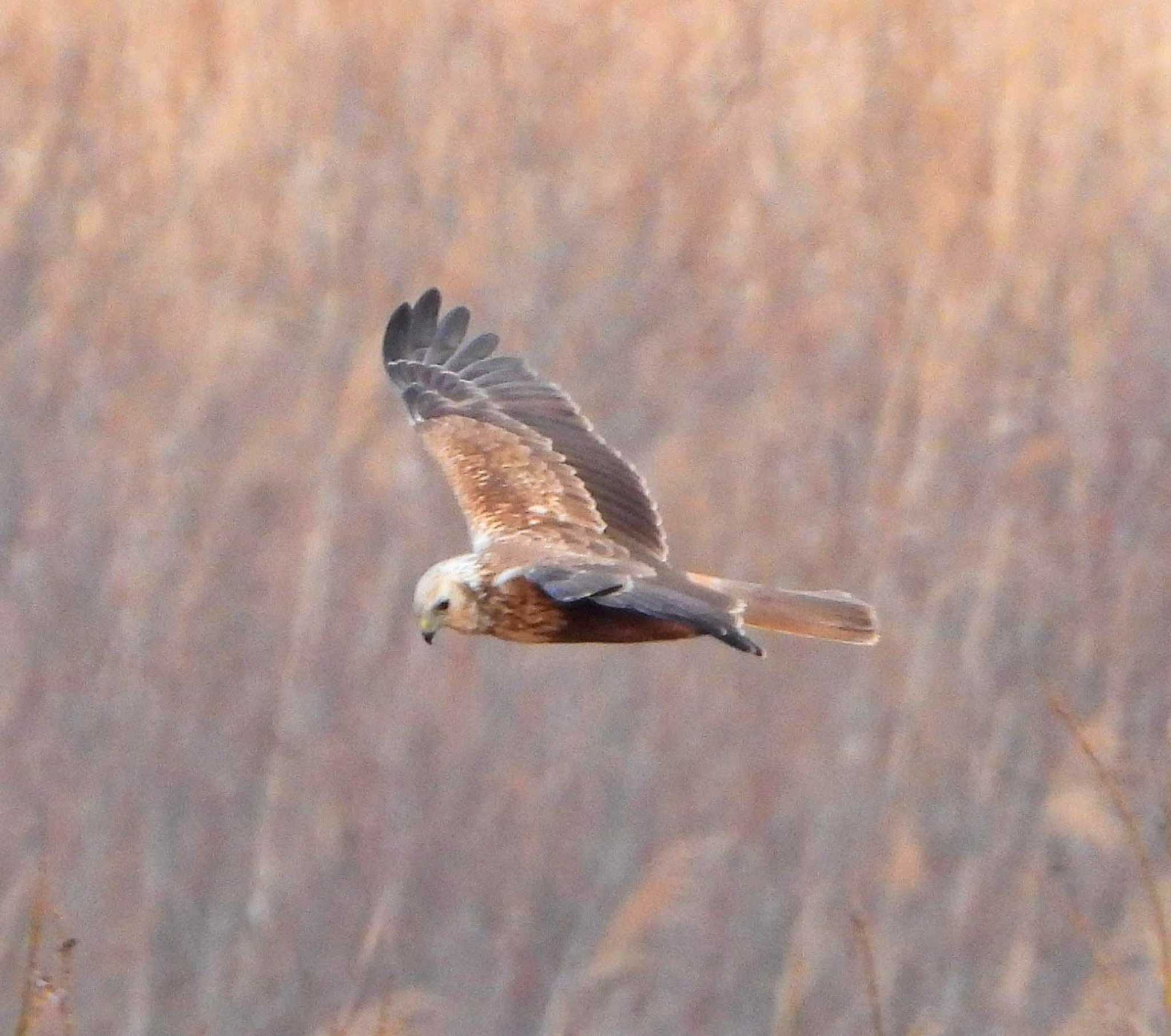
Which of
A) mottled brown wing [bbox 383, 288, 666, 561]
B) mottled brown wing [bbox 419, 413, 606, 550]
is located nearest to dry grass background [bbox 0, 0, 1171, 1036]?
mottled brown wing [bbox 383, 288, 666, 561]

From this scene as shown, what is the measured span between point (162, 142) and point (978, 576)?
2275 millimetres

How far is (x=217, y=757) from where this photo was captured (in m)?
5.04

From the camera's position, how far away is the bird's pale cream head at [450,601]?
116 inches

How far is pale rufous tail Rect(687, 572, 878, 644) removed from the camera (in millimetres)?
2992

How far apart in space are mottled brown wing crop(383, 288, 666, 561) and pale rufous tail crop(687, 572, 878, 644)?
8.0 inches

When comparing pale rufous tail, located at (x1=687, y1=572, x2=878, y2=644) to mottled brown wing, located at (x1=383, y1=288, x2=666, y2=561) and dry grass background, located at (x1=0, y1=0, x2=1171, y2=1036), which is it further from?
dry grass background, located at (x1=0, y1=0, x2=1171, y2=1036)

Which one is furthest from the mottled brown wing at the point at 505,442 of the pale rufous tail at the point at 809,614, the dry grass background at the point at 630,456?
the dry grass background at the point at 630,456

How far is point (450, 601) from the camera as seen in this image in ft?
9.65

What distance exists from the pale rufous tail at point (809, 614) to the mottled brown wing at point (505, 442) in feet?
0.66

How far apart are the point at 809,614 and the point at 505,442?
656 millimetres

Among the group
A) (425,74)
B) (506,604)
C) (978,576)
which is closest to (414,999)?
(506,604)

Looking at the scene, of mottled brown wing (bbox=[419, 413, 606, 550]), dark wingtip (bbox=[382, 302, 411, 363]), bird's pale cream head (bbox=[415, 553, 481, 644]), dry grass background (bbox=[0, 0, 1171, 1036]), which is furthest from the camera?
dry grass background (bbox=[0, 0, 1171, 1036])

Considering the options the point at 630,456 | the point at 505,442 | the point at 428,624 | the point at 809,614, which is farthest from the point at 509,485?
the point at 630,456

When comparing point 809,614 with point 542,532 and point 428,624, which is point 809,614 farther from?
point 428,624
